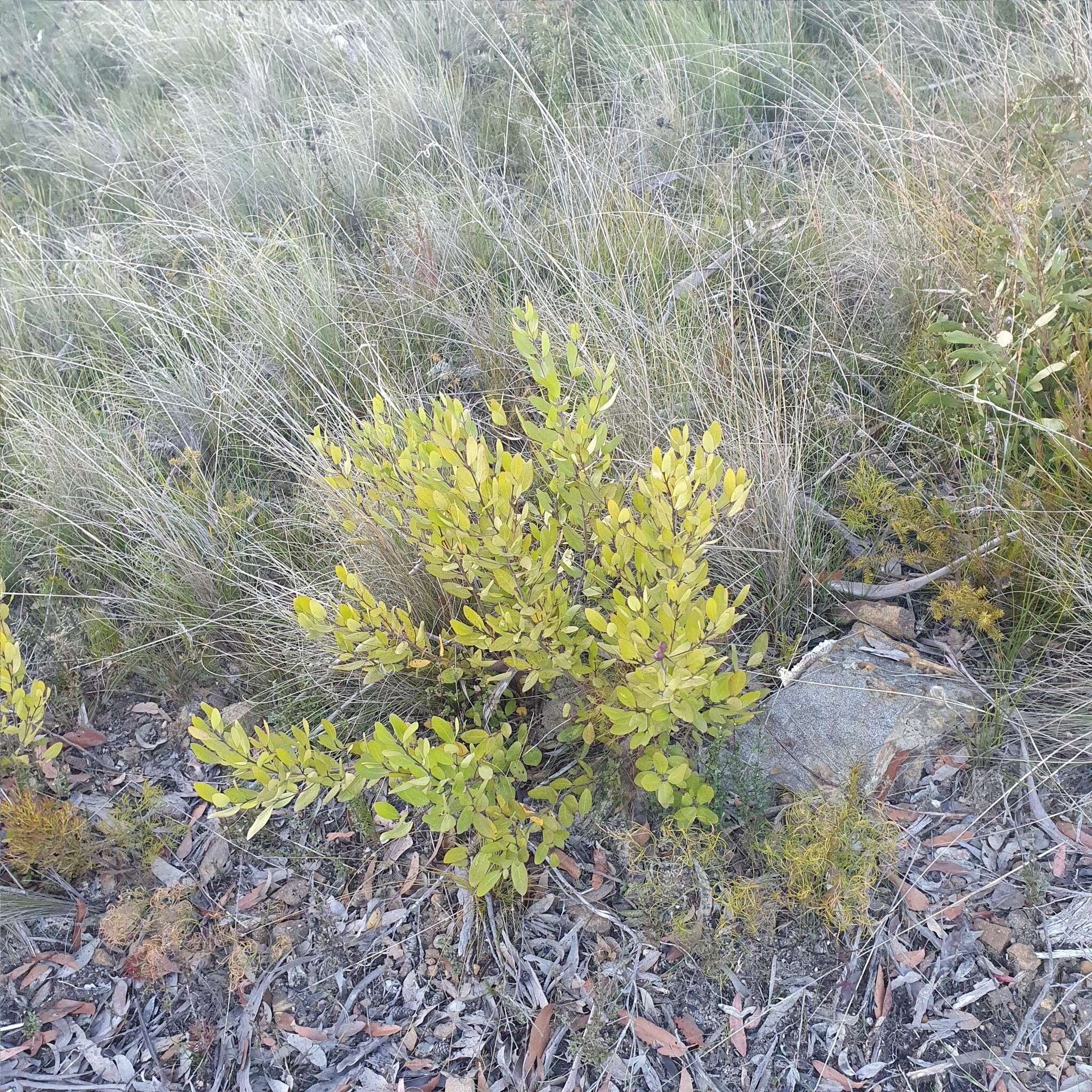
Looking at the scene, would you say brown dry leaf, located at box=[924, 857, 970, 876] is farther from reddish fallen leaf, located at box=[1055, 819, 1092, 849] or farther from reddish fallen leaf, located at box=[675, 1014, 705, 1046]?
reddish fallen leaf, located at box=[675, 1014, 705, 1046]

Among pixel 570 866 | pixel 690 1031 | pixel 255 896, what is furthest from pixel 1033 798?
pixel 255 896

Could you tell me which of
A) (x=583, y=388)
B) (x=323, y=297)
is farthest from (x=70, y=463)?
(x=583, y=388)

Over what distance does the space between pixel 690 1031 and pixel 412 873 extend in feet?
2.28

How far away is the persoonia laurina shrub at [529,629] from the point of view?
1655 mm

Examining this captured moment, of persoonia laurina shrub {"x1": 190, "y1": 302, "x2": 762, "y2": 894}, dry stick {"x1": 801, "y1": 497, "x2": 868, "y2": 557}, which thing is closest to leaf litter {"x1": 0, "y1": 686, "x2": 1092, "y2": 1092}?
persoonia laurina shrub {"x1": 190, "y1": 302, "x2": 762, "y2": 894}

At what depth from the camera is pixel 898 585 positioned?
2.36 m

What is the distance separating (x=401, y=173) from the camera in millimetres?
4074

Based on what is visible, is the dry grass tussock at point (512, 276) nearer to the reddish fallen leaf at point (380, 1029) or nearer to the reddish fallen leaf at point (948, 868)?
the reddish fallen leaf at point (948, 868)

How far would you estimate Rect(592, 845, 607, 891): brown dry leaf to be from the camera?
203 cm

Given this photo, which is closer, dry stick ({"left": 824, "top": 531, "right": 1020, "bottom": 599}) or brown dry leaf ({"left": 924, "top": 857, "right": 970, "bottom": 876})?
brown dry leaf ({"left": 924, "top": 857, "right": 970, "bottom": 876})

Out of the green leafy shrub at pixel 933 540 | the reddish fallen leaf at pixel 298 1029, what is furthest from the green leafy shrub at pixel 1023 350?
the reddish fallen leaf at pixel 298 1029

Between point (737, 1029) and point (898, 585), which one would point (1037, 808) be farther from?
point (737, 1029)

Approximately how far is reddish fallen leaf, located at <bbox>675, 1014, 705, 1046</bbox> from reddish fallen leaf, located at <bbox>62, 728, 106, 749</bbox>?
1.68 meters

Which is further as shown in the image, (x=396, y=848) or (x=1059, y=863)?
(x=396, y=848)
